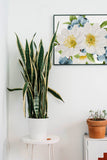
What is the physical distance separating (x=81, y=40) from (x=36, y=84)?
733mm

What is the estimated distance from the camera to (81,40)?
2.79 meters

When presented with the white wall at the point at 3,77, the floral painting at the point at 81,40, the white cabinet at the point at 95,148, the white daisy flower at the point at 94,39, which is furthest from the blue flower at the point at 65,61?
the white cabinet at the point at 95,148

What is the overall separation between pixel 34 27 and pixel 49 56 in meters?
0.46

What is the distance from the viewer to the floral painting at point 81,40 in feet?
9.09

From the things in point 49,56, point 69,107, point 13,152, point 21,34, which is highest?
point 21,34

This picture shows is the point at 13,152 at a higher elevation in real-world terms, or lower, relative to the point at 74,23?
lower

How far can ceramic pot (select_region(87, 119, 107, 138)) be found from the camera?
253cm

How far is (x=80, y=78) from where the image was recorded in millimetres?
2795

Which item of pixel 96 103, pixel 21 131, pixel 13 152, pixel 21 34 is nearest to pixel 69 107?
pixel 96 103

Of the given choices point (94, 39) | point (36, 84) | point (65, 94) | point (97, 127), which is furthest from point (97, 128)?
point (94, 39)

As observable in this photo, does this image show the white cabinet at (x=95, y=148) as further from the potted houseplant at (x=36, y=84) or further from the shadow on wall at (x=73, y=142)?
the potted houseplant at (x=36, y=84)

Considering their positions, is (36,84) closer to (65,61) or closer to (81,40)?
(65,61)

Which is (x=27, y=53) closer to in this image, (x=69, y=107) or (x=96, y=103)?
(x=69, y=107)

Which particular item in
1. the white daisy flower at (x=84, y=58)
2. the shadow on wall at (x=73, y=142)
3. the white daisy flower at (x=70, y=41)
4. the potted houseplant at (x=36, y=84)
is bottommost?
the shadow on wall at (x=73, y=142)
